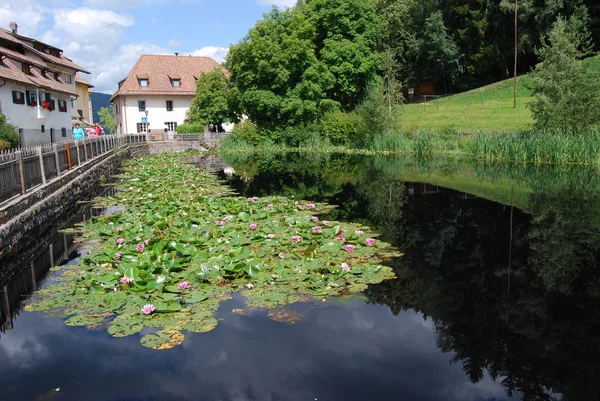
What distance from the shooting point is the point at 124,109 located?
5869 centimetres

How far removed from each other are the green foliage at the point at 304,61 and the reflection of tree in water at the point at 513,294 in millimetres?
29705

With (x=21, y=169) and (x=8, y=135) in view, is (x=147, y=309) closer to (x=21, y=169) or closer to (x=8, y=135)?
(x=21, y=169)

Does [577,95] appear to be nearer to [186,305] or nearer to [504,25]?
[186,305]

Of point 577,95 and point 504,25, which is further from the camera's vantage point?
point 504,25

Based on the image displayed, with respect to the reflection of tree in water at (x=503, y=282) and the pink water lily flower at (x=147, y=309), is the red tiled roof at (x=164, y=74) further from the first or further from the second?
the pink water lily flower at (x=147, y=309)

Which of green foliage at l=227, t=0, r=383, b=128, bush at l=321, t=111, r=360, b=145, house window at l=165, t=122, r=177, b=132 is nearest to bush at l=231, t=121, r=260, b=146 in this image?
green foliage at l=227, t=0, r=383, b=128


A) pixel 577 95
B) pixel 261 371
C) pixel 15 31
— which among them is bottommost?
pixel 261 371

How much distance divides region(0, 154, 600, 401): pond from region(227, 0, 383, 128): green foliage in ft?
104

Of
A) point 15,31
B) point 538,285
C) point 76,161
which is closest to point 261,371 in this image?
point 538,285

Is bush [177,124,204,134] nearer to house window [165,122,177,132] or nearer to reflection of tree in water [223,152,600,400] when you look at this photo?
house window [165,122,177,132]

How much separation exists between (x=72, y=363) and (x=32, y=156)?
31.4 feet

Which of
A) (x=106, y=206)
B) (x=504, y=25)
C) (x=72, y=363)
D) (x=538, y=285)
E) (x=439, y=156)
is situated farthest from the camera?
(x=504, y=25)

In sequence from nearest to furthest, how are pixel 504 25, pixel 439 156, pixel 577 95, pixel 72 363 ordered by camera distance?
pixel 72 363 → pixel 577 95 → pixel 439 156 → pixel 504 25

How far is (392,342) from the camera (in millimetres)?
6008
